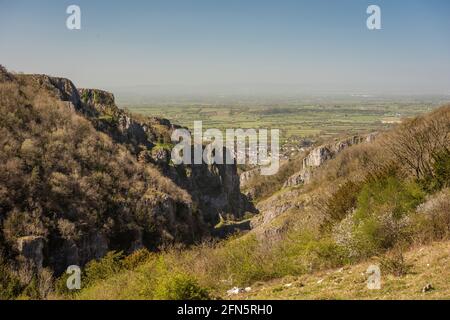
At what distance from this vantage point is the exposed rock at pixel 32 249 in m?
33.5

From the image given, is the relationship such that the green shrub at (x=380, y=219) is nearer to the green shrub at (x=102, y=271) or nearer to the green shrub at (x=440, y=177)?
the green shrub at (x=440, y=177)

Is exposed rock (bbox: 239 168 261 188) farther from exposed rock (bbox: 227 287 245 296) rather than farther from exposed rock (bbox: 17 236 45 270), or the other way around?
exposed rock (bbox: 227 287 245 296)

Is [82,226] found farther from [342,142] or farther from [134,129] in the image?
[342,142]

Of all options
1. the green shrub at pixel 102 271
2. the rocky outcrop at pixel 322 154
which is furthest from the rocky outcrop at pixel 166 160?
the green shrub at pixel 102 271

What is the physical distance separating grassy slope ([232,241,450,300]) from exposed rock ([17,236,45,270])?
23886 mm

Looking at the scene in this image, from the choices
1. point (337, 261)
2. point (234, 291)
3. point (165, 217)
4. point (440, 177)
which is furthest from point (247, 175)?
point (234, 291)

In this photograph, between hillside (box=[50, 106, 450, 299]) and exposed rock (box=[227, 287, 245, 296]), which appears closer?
hillside (box=[50, 106, 450, 299])

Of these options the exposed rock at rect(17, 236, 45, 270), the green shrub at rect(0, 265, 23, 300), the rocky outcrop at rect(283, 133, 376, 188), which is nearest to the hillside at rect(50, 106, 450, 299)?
the green shrub at rect(0, 265, 23, 300)

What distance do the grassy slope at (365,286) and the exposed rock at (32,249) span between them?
23886 millimetres

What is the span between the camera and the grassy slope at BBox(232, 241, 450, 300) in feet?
40.3

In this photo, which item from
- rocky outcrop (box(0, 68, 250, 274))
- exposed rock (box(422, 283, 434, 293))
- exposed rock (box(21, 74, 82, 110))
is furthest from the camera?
exposed rock (box(21, 74, 82, 110))

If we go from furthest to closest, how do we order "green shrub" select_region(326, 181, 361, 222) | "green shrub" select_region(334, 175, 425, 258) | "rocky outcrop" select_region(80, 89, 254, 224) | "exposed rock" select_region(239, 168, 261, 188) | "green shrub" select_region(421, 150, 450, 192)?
"exposed rock" select_region(239, 168, 261, 188) → "rocky outcrop" select_region(80, 89, 254, 224) → "green shrub" select_region(326, 181, 361, 222) → "green shrub" select_region(421, 150, 450, 192) → "green shrub" select_region(334, 175, 425, 258)

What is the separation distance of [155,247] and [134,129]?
34.2 meters

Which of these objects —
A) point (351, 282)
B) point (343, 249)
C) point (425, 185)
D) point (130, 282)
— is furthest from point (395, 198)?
point (130, 282)
